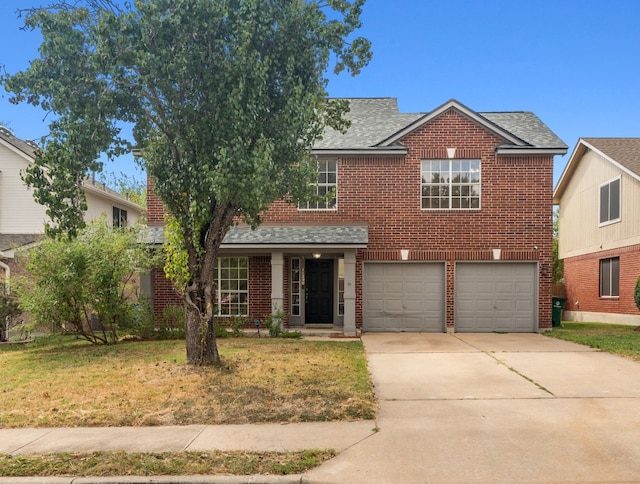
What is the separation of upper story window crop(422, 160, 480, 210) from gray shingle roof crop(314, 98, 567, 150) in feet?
4.68

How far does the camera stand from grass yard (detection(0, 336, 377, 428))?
20.6ft

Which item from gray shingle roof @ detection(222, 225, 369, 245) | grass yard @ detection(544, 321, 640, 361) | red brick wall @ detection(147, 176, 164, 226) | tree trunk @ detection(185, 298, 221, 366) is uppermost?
red brick wall @ detection(147, 176, 164, 226)

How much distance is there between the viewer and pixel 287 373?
869 cm

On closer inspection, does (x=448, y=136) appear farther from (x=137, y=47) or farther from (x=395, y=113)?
(x=137, y=47)

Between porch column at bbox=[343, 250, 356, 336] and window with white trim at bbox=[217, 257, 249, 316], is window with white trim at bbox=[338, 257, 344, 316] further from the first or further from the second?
window with white trim at bbox=[217, 257, 249, 316]

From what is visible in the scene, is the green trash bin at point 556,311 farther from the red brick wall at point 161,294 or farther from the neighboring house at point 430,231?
the red brick wall at point 161,294

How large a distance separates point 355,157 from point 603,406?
10.5 meters

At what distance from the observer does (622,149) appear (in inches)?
770

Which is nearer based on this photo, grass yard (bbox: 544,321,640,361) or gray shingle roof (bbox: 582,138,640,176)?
grass yard (bbox: 544,321,640,361)

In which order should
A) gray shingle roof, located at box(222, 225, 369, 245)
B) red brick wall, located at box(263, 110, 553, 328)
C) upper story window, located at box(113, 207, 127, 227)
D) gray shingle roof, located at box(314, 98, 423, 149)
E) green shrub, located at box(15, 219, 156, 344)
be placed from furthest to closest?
upper story window, located at box(113, 207, 127, 227) → gray shingle roof, located at box(314, 98, 423, 149) → red brick wall, located at box(263, 110, 553, 328) → gray shingle roof, located at box(222, 225, 369, 245) → green shrub, located at box(15, 219, 156, 344)

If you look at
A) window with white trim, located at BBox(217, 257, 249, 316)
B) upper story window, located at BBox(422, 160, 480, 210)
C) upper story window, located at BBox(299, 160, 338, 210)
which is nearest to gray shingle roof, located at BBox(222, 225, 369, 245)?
Result: upper story window, located at BBox(299, 160, 338, 210)

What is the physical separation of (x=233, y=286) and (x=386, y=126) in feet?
24.7

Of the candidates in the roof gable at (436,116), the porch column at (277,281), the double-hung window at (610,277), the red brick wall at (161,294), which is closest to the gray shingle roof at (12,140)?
the red brick wall at (161,294)

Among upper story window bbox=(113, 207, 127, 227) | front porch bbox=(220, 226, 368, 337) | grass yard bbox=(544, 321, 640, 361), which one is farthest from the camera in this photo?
upper story window bbox=(113, 207, 127, 227)
